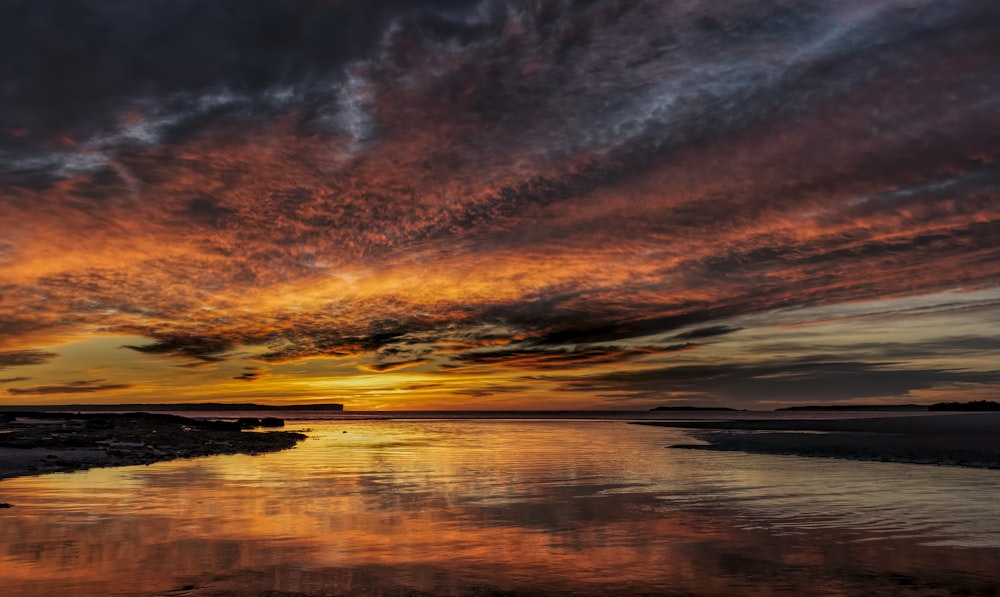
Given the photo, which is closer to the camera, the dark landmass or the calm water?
the calm water

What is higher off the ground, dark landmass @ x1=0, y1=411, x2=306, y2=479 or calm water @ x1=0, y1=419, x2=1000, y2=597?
dark landmass @ x1=0, y1=411, x2=306, y2=479

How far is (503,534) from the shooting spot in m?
16.3

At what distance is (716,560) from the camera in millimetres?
13391

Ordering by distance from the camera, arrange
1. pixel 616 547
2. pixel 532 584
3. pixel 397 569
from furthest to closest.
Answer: pixel 616 547
pixel 397 569
pixel 532 584

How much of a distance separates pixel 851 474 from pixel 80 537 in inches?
1103

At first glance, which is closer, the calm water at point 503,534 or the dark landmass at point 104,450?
the calm water at point 503,534

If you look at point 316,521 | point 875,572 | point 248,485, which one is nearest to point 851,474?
point 875,572

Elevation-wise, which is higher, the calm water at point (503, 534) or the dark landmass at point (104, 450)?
the dark landmass at point (104, 450)

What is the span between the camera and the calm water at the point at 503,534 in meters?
11.7

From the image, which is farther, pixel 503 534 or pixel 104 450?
pixel 104 450

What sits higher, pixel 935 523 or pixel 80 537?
pixel 80 537

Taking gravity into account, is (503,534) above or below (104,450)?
below

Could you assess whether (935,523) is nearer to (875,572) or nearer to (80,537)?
(875,572)

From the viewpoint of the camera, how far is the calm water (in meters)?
11.7
